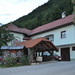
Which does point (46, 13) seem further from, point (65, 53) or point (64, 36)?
point (65, 53)

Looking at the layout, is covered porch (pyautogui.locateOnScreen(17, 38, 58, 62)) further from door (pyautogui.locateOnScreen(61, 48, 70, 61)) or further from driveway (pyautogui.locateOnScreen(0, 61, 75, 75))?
driveway (pyautogui.locateOnScreen(0, 61, 75, 75))

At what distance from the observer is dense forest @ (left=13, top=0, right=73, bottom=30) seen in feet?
152

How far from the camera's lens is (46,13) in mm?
50719

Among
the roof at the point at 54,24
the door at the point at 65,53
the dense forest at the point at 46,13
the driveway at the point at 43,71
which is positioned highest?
the dense forest at the point at 46,13

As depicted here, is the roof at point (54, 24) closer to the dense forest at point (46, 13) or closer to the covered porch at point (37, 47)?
the covered porch at point (37, 47)

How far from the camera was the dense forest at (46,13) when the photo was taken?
152ft

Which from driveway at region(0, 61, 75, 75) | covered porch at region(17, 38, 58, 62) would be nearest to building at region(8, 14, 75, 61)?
covered porch at region(17, 38, 58, 62)

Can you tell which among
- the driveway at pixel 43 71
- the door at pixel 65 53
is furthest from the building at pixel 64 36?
the driveway at pixel 43 71

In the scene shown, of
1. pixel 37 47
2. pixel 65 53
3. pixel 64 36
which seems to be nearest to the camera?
pixel 37 47

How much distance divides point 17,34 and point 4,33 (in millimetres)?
9338

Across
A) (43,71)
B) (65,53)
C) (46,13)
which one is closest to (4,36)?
(65,53)

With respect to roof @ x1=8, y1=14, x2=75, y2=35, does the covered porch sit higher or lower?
lower

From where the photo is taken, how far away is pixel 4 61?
76.0ft

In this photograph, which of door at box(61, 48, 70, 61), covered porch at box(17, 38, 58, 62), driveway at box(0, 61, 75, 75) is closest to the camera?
driveway at box(0, 61, 75, 75)
